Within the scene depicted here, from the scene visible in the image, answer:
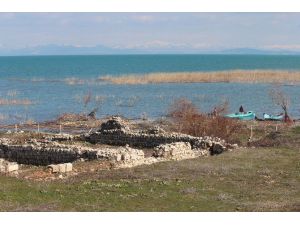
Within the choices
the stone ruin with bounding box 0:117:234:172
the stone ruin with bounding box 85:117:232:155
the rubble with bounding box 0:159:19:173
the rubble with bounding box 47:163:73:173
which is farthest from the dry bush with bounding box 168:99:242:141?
the rubble with bounding box 0:159:19:173

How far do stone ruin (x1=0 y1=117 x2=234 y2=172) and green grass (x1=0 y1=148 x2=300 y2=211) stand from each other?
1.68m

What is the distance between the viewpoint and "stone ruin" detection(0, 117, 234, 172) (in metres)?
26.9

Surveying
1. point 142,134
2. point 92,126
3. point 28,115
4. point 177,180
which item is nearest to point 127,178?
point 177,180

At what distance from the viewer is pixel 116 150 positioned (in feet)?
91.9

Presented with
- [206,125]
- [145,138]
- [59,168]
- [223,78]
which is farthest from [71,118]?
[223,78]

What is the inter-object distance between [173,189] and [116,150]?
791cm

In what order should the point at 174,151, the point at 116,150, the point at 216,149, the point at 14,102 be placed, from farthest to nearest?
the point at 14,102, the point at 216,149, the point at 174,151, the point at 116,150

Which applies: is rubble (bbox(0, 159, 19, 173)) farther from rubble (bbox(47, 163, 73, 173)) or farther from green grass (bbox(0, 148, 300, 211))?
rubble (bbox(47, 163, 73, 173))

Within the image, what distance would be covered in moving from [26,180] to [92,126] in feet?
104

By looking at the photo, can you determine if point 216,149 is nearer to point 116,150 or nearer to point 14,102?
point 116,150

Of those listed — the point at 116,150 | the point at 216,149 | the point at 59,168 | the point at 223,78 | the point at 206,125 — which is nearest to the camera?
the point at 59,168

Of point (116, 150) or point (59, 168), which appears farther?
point (116, 150)

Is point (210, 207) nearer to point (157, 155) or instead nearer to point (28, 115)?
point (157, 155)

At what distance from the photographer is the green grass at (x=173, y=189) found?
17859 millimetres
